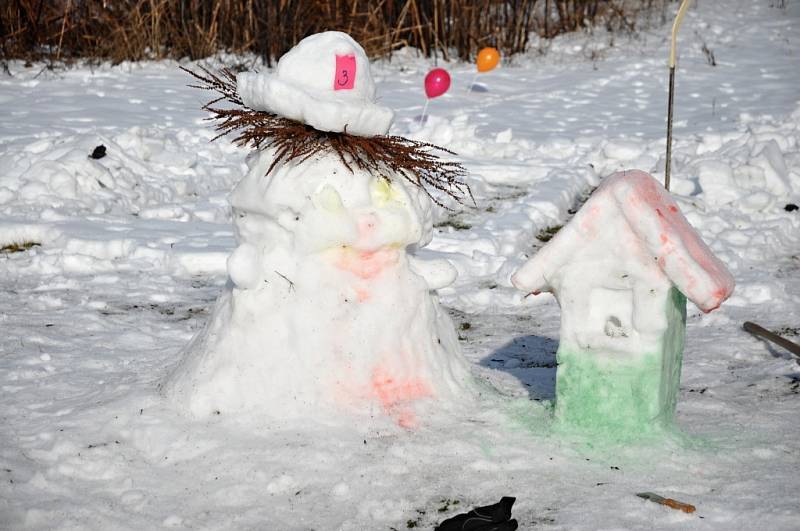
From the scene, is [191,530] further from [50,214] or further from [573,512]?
[50,214]

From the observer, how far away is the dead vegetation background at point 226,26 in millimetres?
11758

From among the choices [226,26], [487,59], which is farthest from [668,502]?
[226,26]

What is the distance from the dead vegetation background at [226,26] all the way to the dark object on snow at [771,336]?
7.45 metres

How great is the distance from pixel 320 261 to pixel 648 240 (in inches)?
44.4

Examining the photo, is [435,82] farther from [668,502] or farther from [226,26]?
[668,502]

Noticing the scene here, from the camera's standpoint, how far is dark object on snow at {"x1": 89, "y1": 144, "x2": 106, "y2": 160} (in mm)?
7477

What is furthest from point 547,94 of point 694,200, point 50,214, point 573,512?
point 573,512

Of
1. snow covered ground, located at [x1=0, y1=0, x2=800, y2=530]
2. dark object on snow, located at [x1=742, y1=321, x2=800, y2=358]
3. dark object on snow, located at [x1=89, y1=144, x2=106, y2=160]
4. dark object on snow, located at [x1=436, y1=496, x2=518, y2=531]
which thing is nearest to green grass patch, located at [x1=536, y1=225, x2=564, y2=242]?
snow covered ground, located at [x1=0, y1=0, x2=800, y2=530]

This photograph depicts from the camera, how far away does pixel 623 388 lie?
11.3ft

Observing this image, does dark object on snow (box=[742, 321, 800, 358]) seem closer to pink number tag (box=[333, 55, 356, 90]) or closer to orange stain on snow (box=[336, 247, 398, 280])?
orange stain on snow (box=[336, 247, 398, 280])

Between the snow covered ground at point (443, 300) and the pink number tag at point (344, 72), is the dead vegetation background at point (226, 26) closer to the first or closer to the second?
the snow covered ground at point (443, 300)

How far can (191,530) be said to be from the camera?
9.64 feet

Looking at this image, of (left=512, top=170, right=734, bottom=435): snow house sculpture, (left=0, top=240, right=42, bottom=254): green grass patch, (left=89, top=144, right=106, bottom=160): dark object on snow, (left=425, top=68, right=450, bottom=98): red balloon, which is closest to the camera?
(left=512, top=170, right=734, bottom=435): snow house sculpture

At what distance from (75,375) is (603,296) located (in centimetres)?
220
